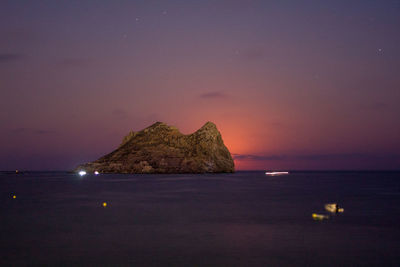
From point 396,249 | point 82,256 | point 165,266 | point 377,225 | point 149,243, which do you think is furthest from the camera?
point 377,225

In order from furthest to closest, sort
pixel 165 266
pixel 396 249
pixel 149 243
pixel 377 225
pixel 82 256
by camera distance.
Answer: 1. pixel 377 225
2. pixel 149 243
3. pixel 396 249
4. pixel 82 256
5. pixel 165 266

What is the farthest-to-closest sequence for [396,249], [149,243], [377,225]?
[377,225]
[149,243]
[396,249]

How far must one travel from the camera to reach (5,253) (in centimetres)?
3025

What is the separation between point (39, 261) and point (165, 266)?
861 cm

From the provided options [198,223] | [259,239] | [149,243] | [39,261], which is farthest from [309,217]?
[39,261]

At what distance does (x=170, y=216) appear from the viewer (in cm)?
5384

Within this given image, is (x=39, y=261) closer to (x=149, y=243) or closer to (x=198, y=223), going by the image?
(x=149, y=243)

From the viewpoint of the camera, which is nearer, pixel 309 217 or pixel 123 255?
pixel 123 255

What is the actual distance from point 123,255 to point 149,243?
4740 millimetres

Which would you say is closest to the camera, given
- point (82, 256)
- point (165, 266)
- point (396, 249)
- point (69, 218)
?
point (165, 266)

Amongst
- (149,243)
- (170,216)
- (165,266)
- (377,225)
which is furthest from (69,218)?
(377,225)

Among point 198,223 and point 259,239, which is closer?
point 259,239

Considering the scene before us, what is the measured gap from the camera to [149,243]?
34219 millimetres

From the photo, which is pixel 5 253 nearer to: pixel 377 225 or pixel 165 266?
pixel 165 266
